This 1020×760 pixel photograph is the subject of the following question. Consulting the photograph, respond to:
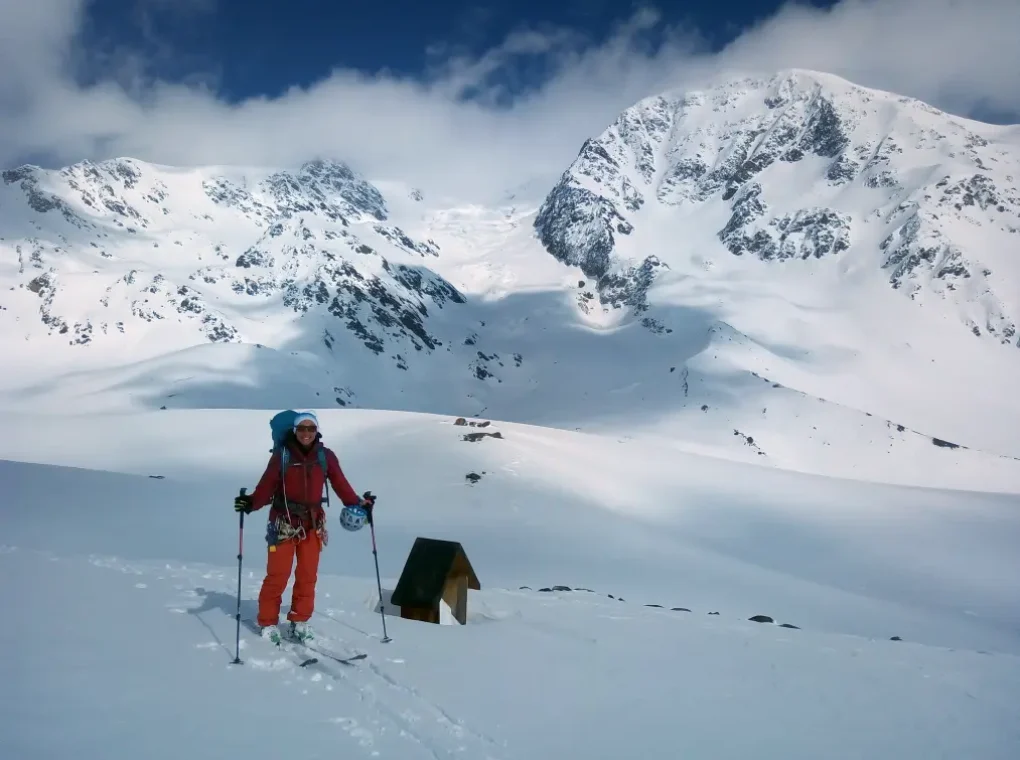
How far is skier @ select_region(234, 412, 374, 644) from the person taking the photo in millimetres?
8539

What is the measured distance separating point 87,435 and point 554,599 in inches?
1663

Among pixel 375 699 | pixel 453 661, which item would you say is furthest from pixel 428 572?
pixel 375 699

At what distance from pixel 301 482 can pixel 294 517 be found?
44 centimetres

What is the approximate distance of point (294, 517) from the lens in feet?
28.6

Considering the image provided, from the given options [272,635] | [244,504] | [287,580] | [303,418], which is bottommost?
[272,635]

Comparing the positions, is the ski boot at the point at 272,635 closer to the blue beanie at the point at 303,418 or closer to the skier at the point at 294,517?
the skier at the point at 294,517

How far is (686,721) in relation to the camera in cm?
760

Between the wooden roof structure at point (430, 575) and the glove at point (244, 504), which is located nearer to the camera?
the glove at point (244, 504)

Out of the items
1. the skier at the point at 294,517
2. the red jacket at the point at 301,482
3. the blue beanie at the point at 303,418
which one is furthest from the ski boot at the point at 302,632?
the blue beanie at the point at 303,418

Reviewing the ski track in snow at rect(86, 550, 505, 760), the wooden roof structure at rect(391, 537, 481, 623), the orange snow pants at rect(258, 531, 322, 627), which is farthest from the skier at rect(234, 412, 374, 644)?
the wooden roof structure at rect(391, 537, 481, 623)

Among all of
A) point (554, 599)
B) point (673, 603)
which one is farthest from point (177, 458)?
point (554, 599)

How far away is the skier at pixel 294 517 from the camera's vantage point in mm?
8539

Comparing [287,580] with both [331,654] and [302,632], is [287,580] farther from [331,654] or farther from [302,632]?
[331,654]

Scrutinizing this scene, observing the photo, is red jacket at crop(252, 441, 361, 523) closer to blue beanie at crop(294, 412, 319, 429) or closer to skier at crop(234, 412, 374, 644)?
skier at crop(234, 412, 374, 644)
